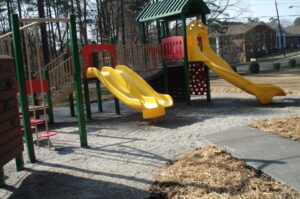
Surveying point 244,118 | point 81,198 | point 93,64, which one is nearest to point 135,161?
point 81,198

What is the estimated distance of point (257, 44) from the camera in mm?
61906

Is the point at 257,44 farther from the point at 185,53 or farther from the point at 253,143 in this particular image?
the point at 253,143

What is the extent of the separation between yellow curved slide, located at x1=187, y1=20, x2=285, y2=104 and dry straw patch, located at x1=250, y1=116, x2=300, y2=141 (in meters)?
2.69

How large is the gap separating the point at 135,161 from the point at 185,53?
644 cm

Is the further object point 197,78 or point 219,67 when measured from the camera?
point 197,78

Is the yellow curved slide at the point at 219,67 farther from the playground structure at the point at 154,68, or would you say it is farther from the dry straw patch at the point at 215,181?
the dry straw patch at the point at 215,181

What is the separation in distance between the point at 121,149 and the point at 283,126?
3.13 metres

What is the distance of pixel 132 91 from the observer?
9445mm

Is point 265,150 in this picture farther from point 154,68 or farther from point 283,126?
point 154,68

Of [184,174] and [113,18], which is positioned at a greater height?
[113,18]

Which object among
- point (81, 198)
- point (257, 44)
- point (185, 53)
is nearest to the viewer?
point (81, 198)

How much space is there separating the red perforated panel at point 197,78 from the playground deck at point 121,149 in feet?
5.13

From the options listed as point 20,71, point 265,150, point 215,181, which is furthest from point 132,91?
point 215,181

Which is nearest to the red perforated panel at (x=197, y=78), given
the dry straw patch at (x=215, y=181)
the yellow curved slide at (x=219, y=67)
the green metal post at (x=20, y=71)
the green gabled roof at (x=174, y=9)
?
the yellow curved slide at (x=219, y=67)
